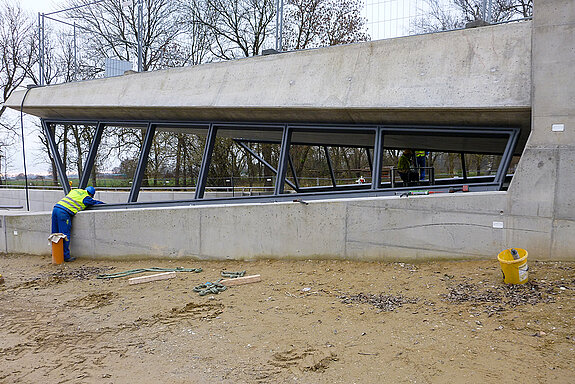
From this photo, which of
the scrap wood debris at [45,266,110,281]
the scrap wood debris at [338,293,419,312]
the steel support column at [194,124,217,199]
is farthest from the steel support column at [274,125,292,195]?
the scrap wood debris at [45,266,110,281]

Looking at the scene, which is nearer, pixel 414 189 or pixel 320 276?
A: pixel 320 276

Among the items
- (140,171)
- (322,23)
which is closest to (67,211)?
(140,171)

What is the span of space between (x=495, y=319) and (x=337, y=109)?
4249 millimetres

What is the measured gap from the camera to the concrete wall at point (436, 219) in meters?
5.87

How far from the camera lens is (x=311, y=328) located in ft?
15.6

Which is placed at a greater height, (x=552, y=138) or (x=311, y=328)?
(x=552, y=138)

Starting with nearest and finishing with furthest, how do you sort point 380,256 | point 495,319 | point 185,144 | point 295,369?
point 295,369 < point 495,319 < point 380,256 < point 185,144

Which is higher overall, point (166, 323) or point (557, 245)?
point (557, 245)

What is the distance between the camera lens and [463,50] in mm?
6707

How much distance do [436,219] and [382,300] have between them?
1.81 metres

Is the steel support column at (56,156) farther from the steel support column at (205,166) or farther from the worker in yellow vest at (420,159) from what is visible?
the worker in yellow vest at (420,159)

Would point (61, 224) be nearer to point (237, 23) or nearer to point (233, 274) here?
point (233, 274)

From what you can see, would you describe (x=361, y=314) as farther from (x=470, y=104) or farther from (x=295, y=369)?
(x=470, y=104)

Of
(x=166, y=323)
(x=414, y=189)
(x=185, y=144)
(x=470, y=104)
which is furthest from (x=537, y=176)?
(x=185, y=144)
